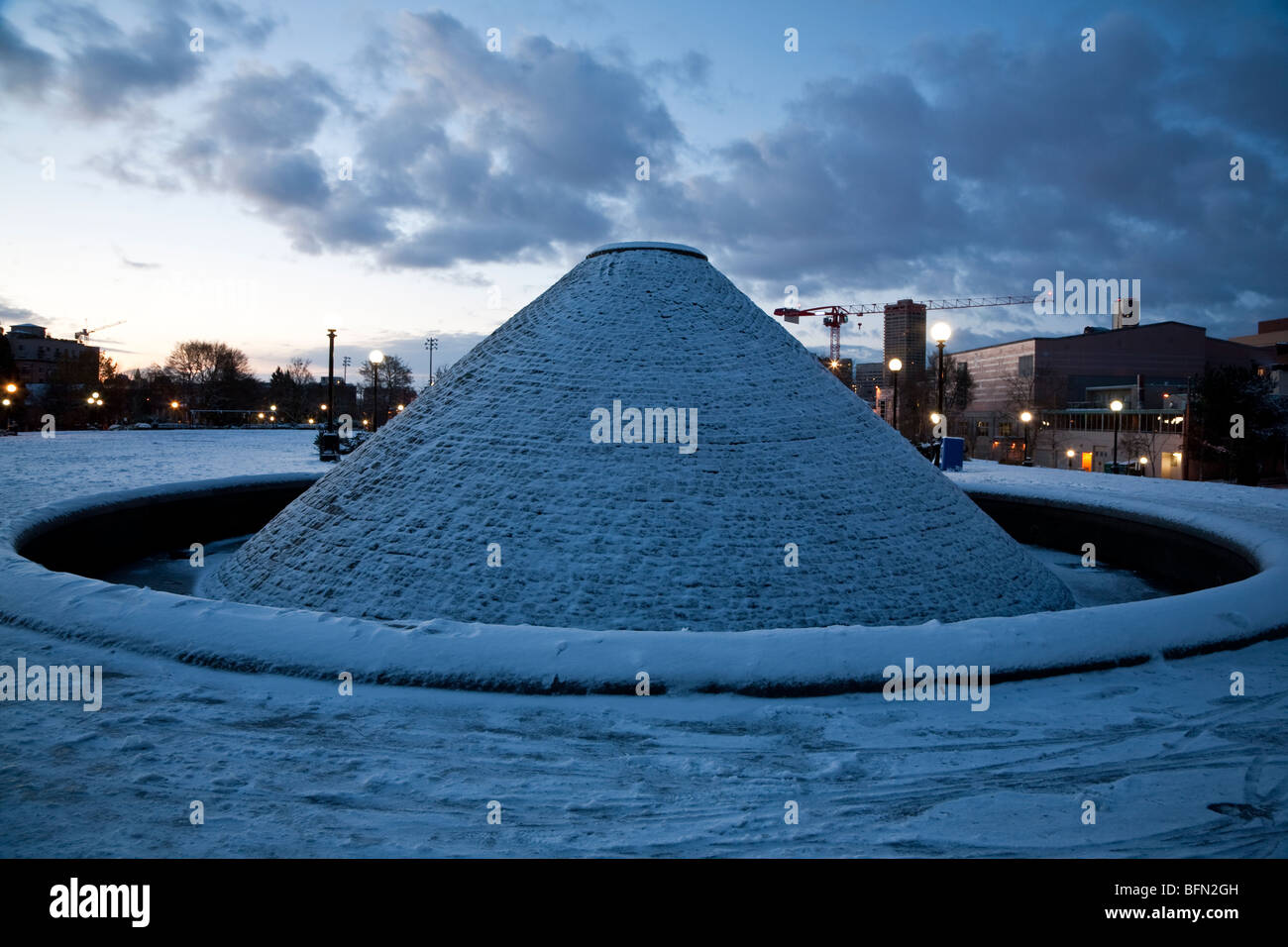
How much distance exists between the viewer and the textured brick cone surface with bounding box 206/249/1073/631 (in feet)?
24.7

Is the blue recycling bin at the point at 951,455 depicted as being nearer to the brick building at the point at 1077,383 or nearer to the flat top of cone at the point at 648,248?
the flat top of cone at the point at 648,248

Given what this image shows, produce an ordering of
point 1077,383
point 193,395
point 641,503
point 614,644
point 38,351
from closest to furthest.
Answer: point 614,644
point 641,503
point 1077,383
point 193,395
point 38,351

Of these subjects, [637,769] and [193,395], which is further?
[193,395]

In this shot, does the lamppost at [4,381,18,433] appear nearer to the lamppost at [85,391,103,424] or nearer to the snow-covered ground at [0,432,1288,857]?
the lamppost at [85,391,103,424]

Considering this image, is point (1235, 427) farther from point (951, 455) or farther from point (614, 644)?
point (614, 644)

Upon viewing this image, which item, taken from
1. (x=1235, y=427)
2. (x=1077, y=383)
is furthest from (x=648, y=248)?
(x=1077, y=383)

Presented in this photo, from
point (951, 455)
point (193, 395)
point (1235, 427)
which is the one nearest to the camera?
point (951, 455)

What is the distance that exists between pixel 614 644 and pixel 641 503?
266 centimetres

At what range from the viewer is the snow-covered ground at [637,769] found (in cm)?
360

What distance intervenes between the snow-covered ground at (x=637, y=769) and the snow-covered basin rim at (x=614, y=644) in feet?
0.44

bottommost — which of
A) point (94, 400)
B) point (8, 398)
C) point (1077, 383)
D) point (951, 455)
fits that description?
point (951, 455)

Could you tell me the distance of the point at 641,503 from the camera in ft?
26.0

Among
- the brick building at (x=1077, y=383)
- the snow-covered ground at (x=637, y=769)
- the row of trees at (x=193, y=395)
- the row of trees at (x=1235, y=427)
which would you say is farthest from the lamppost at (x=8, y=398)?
the row of trees at (x=1235, y=427)

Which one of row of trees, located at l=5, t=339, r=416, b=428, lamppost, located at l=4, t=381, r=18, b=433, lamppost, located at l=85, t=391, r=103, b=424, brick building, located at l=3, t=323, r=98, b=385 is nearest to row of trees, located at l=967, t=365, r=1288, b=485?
row of trees, located at l=5, t=339, r=416, b=428
